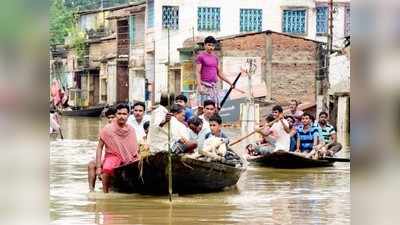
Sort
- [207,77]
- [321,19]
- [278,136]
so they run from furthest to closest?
[321,19], [278,136], [207,77]

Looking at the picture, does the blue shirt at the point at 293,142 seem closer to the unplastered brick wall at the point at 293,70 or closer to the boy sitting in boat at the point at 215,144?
the unplastered brick wall at the point at 293,70

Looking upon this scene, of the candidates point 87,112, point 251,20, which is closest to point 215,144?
point 87,112

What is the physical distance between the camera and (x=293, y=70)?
363 inches

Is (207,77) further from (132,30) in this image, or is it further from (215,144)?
(215,144)

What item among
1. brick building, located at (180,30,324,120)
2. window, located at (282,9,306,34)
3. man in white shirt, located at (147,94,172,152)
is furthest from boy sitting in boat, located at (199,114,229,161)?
window, located at (282,9,306,34)

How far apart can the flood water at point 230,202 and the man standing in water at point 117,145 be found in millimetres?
194

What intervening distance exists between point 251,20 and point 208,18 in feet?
1.15

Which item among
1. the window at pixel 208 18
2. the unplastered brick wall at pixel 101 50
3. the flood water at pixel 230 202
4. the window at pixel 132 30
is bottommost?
the flood water at pixel 230 202

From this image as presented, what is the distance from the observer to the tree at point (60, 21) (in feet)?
24.3

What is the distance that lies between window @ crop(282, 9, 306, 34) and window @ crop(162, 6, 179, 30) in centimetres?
96

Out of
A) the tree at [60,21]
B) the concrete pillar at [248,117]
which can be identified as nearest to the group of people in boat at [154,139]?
the tree at [60,21]
